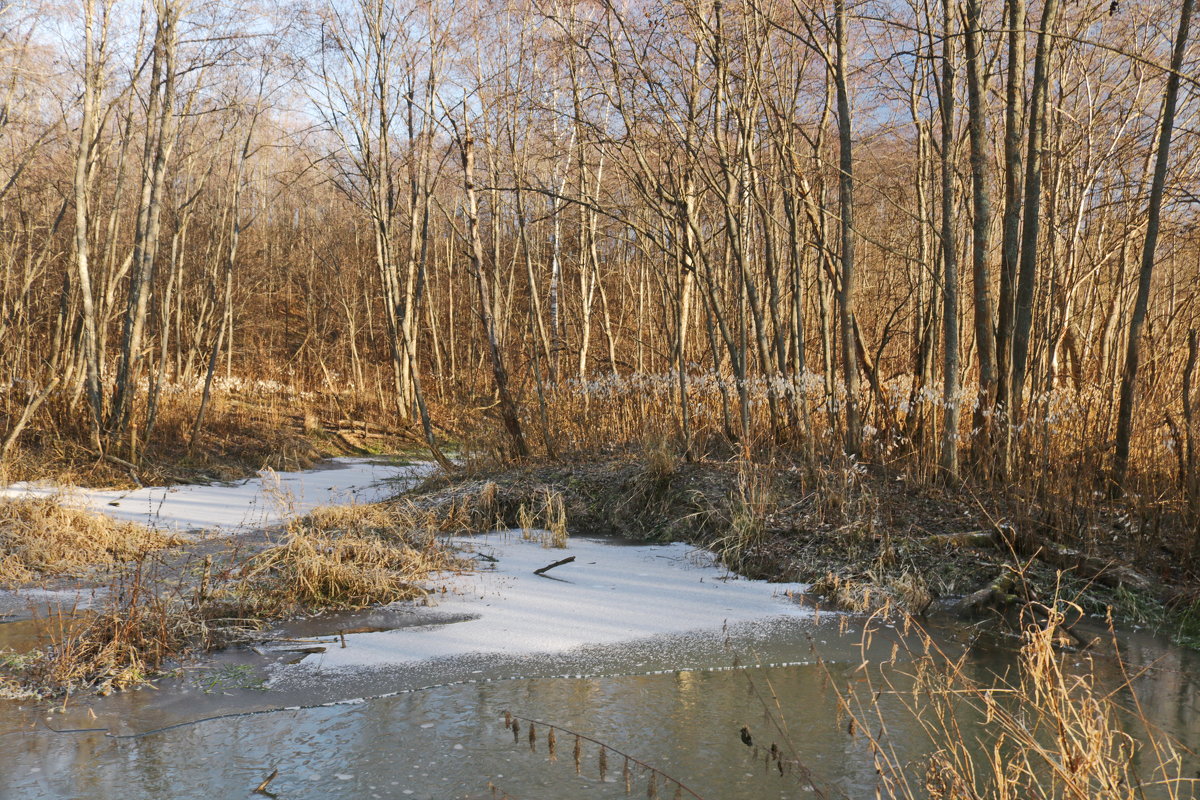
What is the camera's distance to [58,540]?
624 cm

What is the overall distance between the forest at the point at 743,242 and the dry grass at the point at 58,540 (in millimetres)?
2465

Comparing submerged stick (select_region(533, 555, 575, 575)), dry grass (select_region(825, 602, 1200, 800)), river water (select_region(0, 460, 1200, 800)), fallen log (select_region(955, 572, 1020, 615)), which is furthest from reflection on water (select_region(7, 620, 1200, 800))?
submerged stick (select_region(533, 555, 575, 575))

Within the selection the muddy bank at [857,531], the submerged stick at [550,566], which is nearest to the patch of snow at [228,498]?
the muddy bank at [857,531]

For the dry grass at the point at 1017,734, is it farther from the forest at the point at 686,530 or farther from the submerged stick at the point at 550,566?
the submerged stick at the point at 550,566

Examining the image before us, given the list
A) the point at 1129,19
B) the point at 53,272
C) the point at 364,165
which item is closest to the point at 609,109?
the point at 364,165

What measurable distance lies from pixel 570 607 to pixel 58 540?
12.9 feet

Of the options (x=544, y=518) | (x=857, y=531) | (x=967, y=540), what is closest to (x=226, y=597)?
(x=544, y=518)

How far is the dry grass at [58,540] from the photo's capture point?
5.93 metres

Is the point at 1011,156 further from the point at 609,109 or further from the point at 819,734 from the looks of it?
the point at 609,109

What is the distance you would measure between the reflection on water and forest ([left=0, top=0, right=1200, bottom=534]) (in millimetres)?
2771

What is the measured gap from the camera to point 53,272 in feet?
56.1

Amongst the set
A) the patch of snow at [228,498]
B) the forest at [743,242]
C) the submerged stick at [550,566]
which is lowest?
the submerged stick at [550,566]

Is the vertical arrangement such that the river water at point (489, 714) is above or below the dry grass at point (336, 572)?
below

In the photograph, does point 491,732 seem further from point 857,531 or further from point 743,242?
point 743,242
